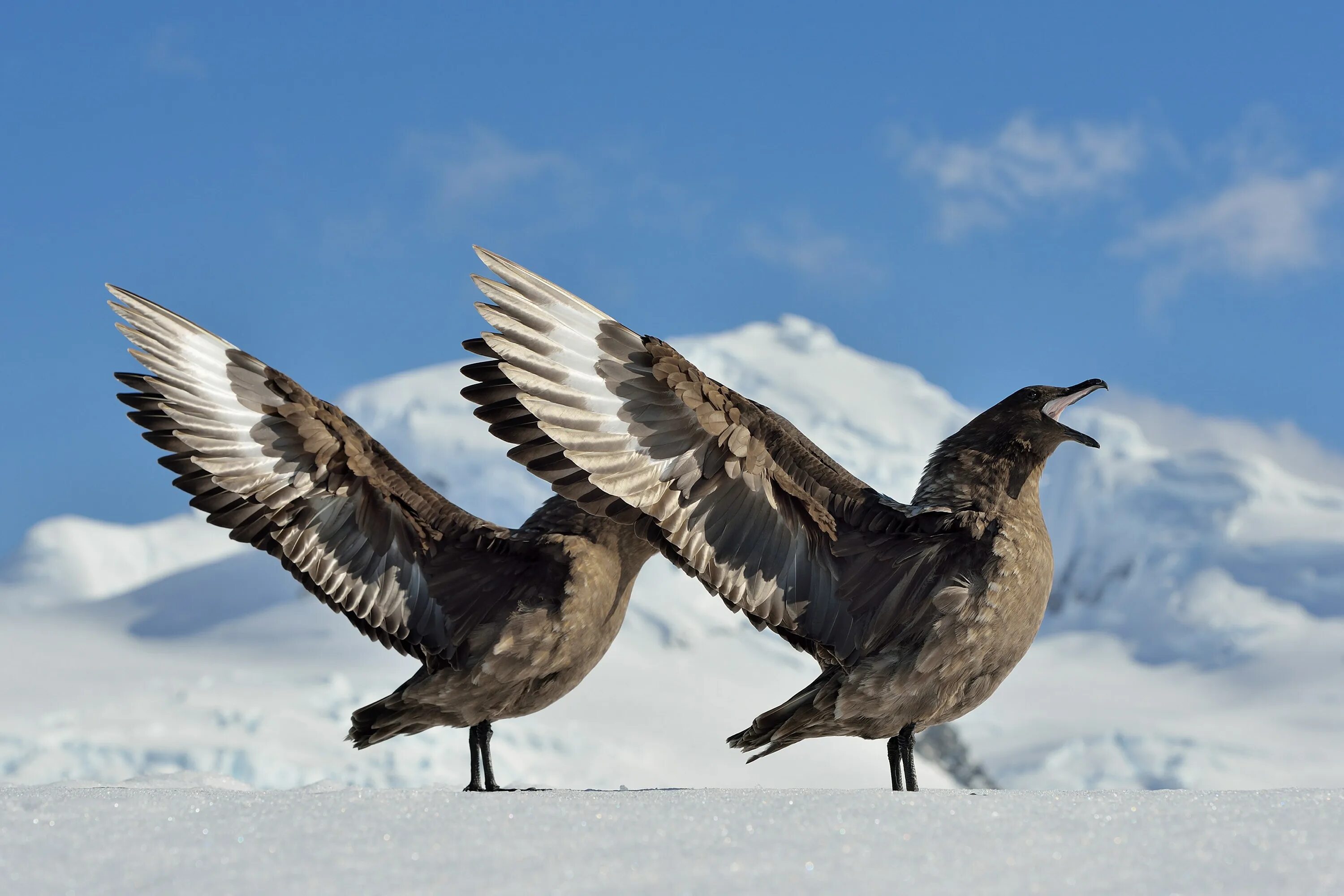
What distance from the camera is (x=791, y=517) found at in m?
5.82

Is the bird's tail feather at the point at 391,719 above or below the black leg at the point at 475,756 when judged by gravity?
above

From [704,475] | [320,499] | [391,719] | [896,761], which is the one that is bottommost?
[896,761]

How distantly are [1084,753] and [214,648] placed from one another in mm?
49549

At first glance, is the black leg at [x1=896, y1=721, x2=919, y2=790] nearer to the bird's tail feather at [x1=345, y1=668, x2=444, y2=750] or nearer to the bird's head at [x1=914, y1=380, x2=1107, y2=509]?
the bird's head at [x1=914, y1=380, x2=1107, y2=509]

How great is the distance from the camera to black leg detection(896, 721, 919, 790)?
19.1 feet

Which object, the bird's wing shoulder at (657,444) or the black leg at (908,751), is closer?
the bird's wing shoulder at (657,444)

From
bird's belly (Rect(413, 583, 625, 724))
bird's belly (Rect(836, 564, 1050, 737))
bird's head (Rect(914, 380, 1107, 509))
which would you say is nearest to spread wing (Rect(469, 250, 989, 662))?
bird's belly (Rect(836, 564, 1050, 737))

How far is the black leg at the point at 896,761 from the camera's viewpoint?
5.83 meters

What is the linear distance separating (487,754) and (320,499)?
5.14 feet

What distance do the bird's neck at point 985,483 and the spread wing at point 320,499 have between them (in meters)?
1.95

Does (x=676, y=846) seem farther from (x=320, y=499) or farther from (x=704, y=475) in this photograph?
(x=320, y=499)

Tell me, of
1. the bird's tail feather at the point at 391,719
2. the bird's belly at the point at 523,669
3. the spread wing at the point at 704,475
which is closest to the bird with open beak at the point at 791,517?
the spread wing at the point at 704,475

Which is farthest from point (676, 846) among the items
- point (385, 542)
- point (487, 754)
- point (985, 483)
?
point (385, 542)

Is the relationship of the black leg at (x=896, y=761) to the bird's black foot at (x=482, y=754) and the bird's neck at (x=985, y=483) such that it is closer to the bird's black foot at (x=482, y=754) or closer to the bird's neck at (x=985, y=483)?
the bird's neck at (x=985, y=483)
